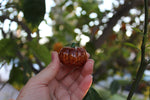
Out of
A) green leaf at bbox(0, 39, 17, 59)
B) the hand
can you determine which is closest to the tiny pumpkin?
the hand

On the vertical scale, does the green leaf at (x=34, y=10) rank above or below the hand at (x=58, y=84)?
above

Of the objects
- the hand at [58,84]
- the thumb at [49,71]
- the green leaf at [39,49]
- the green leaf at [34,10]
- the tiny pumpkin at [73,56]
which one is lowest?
the hand at [58,84]

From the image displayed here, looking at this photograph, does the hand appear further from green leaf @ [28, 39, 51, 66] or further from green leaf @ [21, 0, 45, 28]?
green leaf @ [21, 0, 45, 28]

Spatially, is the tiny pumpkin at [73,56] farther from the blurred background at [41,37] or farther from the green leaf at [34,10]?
the green leaf at [34,10]

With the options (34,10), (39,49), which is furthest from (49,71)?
(34,10)

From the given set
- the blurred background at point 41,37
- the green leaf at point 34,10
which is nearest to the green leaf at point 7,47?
the blurred background at point 41,37

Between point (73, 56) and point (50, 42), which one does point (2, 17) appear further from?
point (50, 42)

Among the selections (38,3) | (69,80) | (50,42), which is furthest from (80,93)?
(50,42)

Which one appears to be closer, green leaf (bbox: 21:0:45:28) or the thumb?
green leaf (bbox: 21:0:45:28)
